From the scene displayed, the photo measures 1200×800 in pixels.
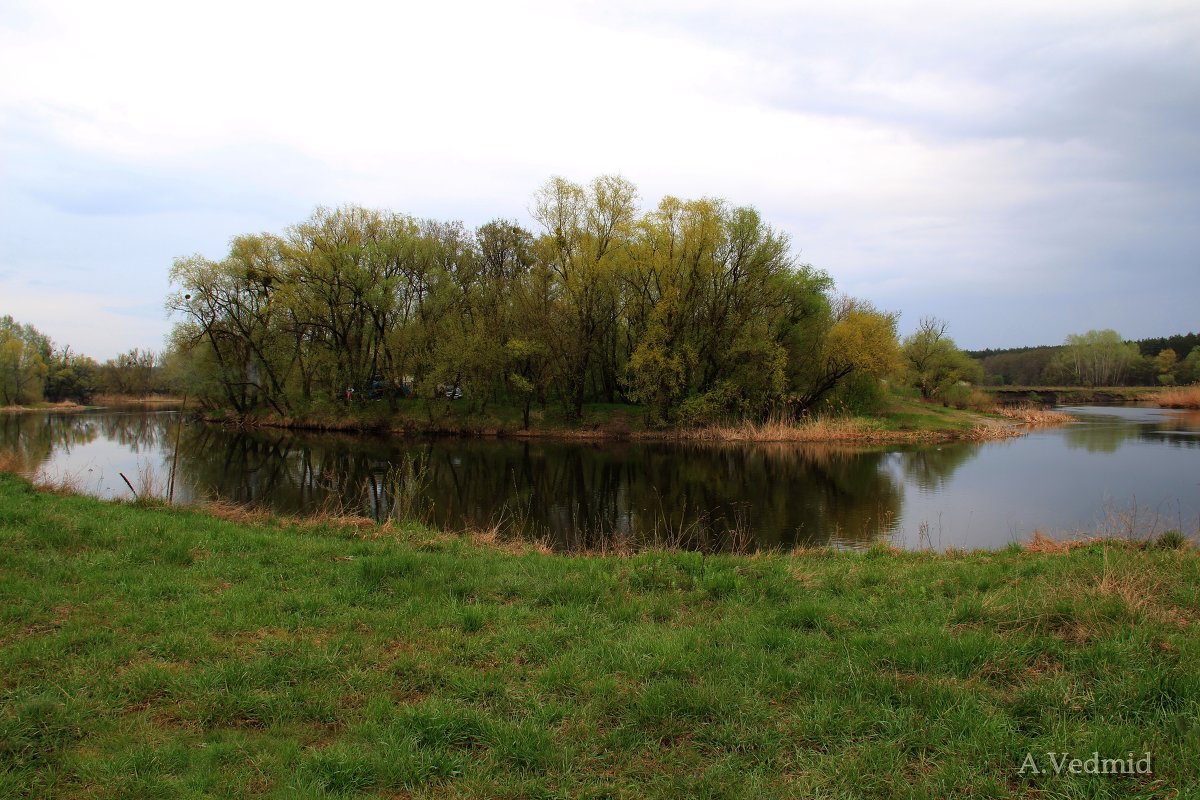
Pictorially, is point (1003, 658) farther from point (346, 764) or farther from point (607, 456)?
point (607, 456)

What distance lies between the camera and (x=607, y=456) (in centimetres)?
3052

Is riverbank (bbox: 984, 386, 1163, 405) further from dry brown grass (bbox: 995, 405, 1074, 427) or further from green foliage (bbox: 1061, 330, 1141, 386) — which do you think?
dry brown grass (bbox: 995, 405, 1074, 427)

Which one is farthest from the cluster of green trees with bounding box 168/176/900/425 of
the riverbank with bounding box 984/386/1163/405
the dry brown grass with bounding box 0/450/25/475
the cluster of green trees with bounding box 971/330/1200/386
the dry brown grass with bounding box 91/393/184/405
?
the cluster of green trees with bounding box 971/330/1200/386

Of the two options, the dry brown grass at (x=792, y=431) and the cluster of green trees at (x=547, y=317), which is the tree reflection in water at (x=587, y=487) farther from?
the cluster of green trees at (x=547, y=317)

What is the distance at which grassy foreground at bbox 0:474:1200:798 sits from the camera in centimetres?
341

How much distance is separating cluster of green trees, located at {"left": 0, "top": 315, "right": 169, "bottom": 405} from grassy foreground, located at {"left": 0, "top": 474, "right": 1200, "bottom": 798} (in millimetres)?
64792

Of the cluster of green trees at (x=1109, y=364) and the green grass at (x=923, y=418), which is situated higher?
the cluster of green trees at (x=1109, y=364)

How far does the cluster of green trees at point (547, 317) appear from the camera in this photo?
1462 inches

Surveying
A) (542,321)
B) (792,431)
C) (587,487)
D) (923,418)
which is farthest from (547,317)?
(923,418)

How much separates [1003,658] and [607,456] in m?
26.1

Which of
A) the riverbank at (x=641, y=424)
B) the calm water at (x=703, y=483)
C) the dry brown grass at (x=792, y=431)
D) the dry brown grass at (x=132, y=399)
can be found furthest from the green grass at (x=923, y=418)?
the dry brown grass at (x=132, y=399)

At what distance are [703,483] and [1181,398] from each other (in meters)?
64.6

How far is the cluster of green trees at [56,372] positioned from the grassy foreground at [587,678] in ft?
213

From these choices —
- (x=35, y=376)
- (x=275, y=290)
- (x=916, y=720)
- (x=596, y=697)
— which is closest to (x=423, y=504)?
(x=596, y=697)
